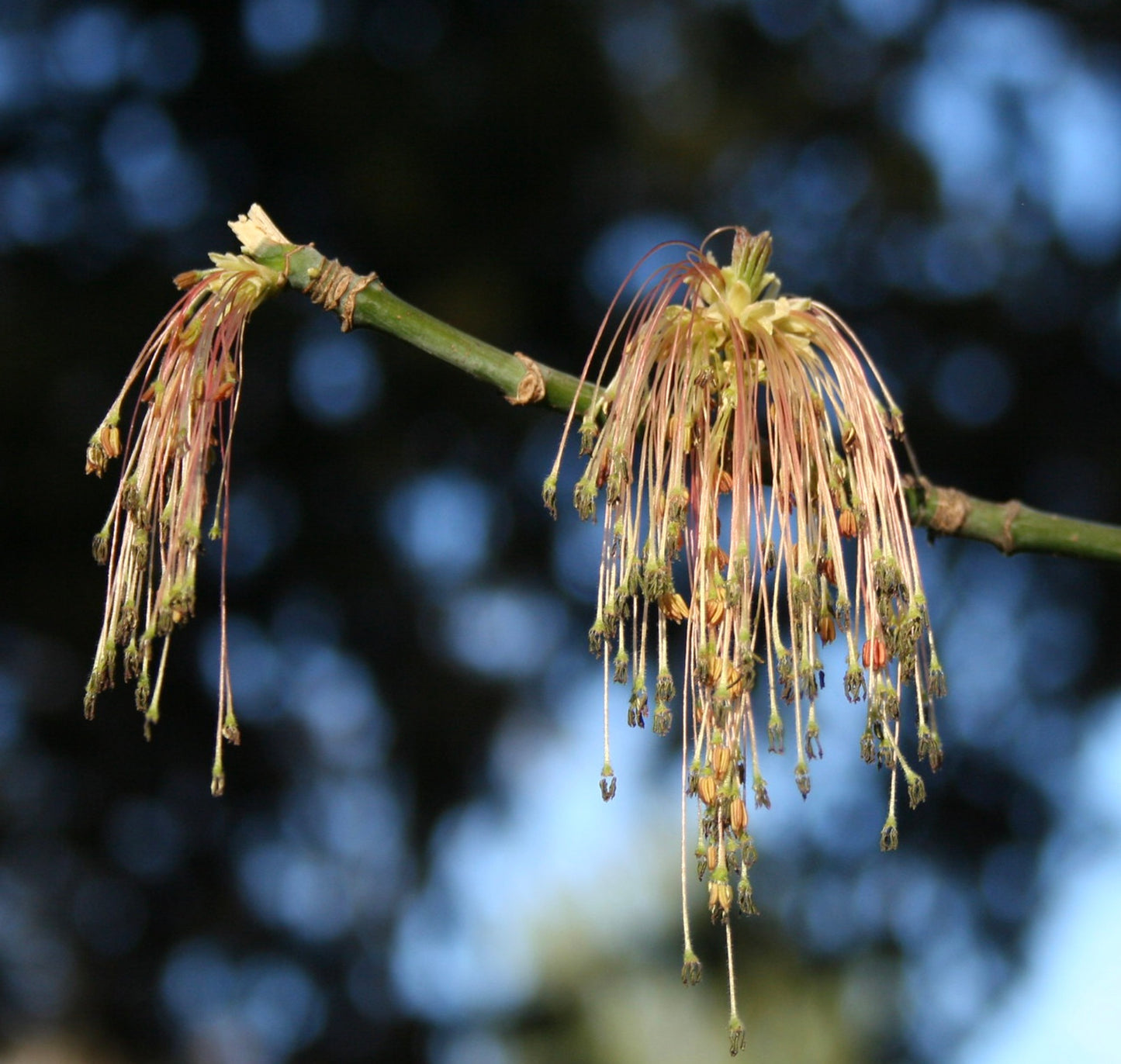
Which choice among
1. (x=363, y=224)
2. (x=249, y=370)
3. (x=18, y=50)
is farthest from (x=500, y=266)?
(x=18, y=50)

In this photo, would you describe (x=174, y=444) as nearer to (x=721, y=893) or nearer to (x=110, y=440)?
(x=110, y=440)

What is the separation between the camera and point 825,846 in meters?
5.38

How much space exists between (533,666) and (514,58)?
Answer: 9.06 ft

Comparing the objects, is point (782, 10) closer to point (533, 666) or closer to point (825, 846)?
point (533, 666)

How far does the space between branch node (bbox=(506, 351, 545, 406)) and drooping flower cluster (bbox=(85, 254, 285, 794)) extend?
1.04 feet

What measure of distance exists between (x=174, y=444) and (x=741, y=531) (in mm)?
685

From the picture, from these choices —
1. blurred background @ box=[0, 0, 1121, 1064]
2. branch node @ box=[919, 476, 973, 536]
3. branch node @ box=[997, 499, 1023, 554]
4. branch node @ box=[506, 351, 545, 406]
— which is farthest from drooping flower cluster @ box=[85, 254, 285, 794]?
blurred background @ box=[0, 0, 1121, 1064]

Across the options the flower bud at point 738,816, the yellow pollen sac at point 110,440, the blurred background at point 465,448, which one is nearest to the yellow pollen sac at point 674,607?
the flower bud at point 738,816

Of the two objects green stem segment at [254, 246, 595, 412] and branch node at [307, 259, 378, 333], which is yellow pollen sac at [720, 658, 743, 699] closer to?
green stem segment at [254, 246, 595, 412]

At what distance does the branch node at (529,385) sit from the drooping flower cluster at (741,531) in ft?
0.21

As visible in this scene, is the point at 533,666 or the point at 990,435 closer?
the point at 990,435

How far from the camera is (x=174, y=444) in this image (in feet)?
4.95

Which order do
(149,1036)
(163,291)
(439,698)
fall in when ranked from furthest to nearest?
(439,698)
(149,1036)
(163,291)

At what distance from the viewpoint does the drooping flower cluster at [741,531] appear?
1406 mm
